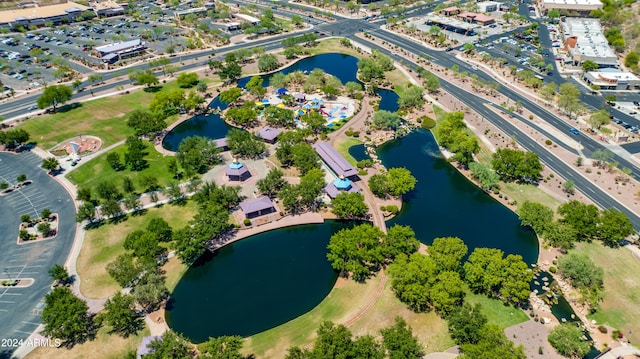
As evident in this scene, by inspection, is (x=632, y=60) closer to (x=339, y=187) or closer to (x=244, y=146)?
(x=339, y=187)

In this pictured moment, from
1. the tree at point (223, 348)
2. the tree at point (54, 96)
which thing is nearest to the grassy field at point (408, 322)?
the tree at point (223, 348)

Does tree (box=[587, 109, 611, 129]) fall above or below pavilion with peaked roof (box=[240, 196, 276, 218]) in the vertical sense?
above

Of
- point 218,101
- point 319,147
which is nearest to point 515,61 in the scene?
point 319,147

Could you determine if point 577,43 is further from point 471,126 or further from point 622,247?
point 622,247

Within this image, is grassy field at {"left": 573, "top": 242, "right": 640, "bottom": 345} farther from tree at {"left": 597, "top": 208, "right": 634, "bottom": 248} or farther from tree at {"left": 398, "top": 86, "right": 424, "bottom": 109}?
tree at {"left": 398, "top": 86, "right": 424, "bottom": 109}

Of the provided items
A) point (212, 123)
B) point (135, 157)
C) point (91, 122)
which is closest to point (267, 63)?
point (212, 123)

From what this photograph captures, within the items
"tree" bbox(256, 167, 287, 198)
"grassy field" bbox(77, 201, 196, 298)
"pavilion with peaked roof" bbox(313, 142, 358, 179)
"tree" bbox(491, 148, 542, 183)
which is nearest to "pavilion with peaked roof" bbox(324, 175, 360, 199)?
"pavilion with peaked roof" bbox(313, 142, 358, 179)
